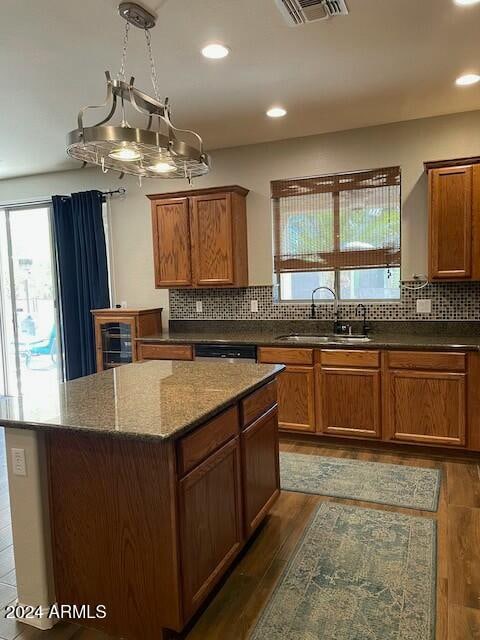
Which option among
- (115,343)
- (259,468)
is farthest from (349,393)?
(115,343)

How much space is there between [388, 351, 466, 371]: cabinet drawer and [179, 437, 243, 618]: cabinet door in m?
1.87

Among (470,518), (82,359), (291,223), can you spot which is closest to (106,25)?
(291,223)

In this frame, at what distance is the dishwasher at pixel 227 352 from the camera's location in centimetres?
419

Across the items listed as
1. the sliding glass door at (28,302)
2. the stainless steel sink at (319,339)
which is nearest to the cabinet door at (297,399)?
the stainless steel sink at (319,339)

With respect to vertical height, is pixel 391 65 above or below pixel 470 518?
above

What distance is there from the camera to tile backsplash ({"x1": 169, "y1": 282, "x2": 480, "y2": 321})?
161 inches

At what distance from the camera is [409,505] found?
2.97 metres

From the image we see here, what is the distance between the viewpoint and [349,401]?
Result: 12.9 feet

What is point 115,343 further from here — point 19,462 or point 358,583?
point 358,583

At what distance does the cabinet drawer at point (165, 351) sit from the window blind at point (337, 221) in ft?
3.95

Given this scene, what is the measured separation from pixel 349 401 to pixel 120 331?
244 cm

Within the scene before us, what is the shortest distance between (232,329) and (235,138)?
1823mm

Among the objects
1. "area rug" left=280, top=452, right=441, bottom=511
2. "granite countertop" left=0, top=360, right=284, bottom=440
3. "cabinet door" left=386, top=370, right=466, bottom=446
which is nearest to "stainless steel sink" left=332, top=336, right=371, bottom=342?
"cabinet door" left=386, top=370, right=466, bottom=446

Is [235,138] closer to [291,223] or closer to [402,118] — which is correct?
[291,223]
